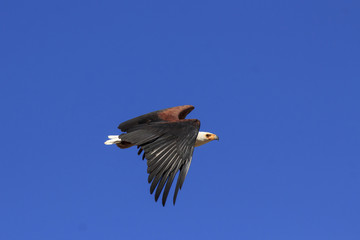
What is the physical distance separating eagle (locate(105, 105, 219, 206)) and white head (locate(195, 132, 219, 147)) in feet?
3.58

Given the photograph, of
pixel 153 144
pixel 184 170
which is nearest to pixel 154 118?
pixel 153 144

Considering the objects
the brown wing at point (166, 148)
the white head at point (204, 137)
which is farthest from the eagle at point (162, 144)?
the white head at point (204, 137)

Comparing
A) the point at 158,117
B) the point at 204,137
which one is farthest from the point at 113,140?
the point at 204,137

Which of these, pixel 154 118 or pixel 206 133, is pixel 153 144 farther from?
pixel 206 133

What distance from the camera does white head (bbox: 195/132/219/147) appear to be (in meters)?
13.8

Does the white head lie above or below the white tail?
above

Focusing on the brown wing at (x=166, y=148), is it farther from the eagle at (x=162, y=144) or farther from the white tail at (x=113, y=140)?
the white tail at (x=113, y=140)

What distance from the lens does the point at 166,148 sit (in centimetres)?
1043

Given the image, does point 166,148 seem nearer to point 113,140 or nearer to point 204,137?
point 113,140

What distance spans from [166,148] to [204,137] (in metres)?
3.55

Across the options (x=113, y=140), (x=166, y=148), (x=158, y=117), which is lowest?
(x=166, y=148)

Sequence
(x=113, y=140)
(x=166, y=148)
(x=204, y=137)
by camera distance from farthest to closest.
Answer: (x=204, y=137)
(x=113, y=140)
(x=166, y=148)

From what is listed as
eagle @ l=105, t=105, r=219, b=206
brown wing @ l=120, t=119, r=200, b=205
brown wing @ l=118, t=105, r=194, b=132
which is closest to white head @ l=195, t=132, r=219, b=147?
brown wing @ l=118, t=105, r=194, b=132

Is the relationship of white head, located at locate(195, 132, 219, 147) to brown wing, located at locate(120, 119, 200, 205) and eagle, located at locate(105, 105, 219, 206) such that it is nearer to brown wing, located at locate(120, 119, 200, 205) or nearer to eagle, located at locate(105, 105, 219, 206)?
eagle, located at locate(105, 105, 219, 206)
